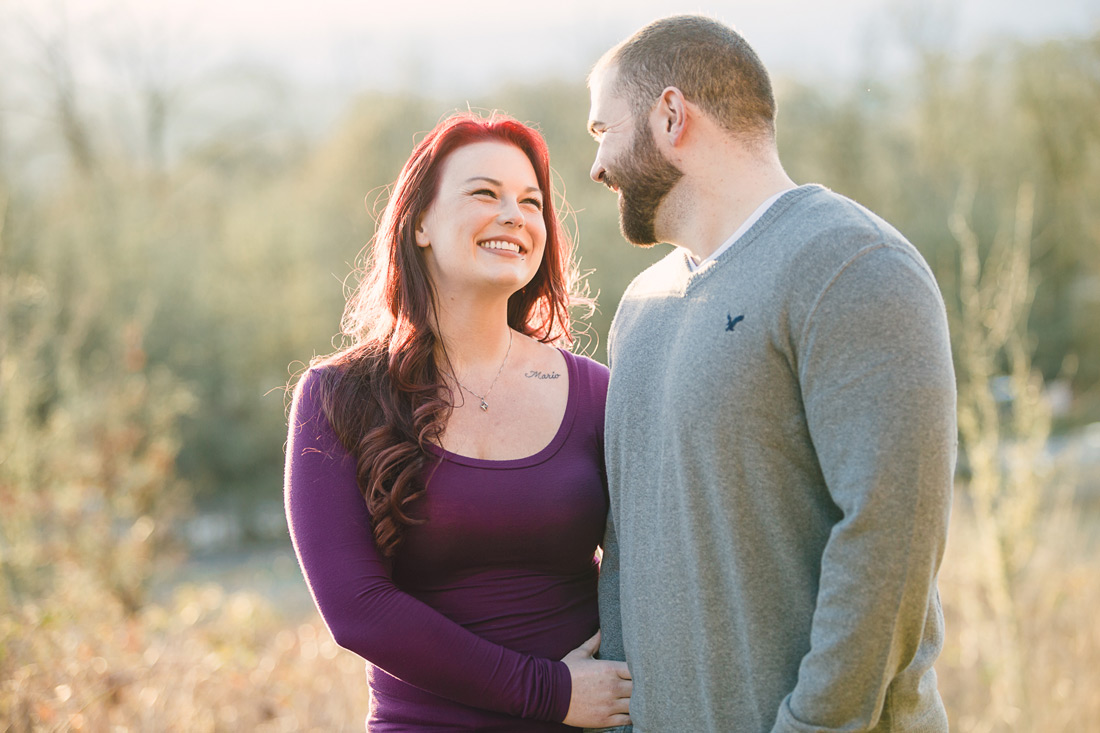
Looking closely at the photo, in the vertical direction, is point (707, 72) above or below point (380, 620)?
above

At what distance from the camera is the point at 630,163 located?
1768mm

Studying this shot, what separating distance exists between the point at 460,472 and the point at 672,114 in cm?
85

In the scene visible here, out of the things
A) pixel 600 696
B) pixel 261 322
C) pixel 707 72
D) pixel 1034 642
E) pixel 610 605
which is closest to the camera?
pixel 707 72

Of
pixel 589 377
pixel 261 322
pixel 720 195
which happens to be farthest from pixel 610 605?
pixel 261 322

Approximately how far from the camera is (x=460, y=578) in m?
1.90

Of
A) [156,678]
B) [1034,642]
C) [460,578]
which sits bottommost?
[1034,642]

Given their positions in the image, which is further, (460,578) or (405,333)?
(405,333)

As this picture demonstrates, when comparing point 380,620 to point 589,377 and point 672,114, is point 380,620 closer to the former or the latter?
point 589,377

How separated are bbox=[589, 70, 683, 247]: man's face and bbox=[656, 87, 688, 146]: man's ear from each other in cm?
3

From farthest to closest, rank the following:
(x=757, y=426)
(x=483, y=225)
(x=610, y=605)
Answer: (x=483, y=225) → (x=610, y=605) → (x=757, y=426)

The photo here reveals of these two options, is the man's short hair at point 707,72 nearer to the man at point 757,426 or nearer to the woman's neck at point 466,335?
the man at point 757,426

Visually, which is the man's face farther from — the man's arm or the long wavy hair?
the man's arm

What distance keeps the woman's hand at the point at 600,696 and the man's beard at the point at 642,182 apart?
88cm

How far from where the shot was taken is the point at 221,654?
4016 millimetres
